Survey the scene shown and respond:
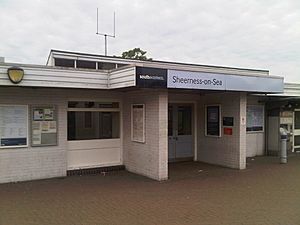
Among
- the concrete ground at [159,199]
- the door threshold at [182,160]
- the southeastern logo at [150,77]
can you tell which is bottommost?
the concrete ground at [159,199]

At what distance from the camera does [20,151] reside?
9031 millimetres

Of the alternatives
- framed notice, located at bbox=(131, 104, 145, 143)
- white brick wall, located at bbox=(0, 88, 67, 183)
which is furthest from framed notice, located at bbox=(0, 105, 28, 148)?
framed notice, located at bbox=(131, 104, 145, 143)

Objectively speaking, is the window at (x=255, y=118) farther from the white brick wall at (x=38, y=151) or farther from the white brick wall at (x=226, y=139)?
the white brick wall at (x=38, y=151)

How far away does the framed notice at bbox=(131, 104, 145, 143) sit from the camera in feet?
32.0

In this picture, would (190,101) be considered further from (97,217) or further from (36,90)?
(97,217)

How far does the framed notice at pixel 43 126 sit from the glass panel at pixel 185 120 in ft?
16.1

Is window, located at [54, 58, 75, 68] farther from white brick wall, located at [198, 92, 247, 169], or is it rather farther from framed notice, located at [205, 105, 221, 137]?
framed notice, located at [205, 105, 221, 137]

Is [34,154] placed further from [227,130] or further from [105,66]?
[227,130]

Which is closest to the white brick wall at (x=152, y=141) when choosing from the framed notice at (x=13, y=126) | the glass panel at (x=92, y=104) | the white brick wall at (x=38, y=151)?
the glass panel at (x=92, y=104)

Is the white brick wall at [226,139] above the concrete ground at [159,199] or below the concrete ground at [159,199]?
above

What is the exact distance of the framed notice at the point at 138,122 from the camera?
→ 977cm

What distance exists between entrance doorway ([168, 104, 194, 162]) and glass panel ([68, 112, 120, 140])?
7.40 ft

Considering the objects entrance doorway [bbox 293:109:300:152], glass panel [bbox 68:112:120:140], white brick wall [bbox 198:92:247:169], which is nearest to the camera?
glass panel [bbox 68:112:120:140]

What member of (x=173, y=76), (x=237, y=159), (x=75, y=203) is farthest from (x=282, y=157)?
(x=75, y=203)
